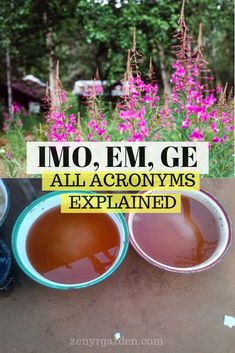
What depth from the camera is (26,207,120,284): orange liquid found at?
5.10ft

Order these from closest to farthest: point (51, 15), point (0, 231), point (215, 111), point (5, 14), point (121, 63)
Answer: point (0, 231), point (215, 111), point (121, 63), point (51, 15), point (5, 14)

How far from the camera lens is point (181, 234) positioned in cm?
159

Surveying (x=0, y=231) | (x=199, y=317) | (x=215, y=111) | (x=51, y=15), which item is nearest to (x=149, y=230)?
(x=199, y=317)

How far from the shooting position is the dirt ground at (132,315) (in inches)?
63.2

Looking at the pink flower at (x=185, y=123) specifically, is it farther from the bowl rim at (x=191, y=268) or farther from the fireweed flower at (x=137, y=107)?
the bowl rim at (x=191, y=268)

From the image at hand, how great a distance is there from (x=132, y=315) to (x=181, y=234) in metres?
0.39

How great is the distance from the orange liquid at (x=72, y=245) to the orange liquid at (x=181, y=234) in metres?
0.12

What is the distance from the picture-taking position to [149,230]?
1.61 metres

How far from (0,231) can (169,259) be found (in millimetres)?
669

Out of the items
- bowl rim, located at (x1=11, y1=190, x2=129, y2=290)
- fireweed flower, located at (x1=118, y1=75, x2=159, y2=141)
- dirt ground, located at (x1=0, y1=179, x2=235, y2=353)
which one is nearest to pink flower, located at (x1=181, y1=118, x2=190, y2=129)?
fireweed flower, located at (x1=118, y1=75, x2=159, y2=141)

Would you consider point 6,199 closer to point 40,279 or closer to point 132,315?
point 40,279

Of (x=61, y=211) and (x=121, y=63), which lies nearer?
(x=61, y=211)

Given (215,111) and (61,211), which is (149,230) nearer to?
(61,211)

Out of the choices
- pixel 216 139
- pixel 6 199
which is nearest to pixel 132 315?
pixel 6 199
